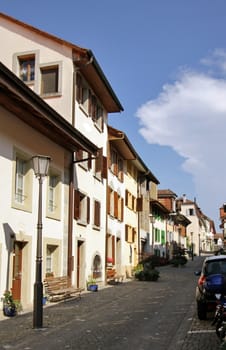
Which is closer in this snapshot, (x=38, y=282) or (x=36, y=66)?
(x=38, y=282)

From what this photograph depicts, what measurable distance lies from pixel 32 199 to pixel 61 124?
8.20 ft

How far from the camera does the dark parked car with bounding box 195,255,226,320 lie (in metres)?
10.9

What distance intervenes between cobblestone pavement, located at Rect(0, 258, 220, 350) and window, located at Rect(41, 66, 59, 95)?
8529mm

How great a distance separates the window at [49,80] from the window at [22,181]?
5.28 meters

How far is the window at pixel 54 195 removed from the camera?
55.5ft

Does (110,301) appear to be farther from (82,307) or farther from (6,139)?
(6,139)

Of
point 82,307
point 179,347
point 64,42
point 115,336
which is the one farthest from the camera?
point 64,42

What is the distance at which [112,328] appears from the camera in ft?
34.2

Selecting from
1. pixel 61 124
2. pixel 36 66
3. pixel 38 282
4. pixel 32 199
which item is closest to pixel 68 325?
pixel 38 282

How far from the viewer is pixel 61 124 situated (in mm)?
15102

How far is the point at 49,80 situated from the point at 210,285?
11685 mm

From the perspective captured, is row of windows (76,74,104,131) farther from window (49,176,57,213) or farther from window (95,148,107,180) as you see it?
window (49,176,57,213)

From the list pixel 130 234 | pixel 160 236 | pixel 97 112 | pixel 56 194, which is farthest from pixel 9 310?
pixel 160 236

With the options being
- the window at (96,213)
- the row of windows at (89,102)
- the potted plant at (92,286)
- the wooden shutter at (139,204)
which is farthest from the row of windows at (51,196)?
the wooden shutter at (139,204)
